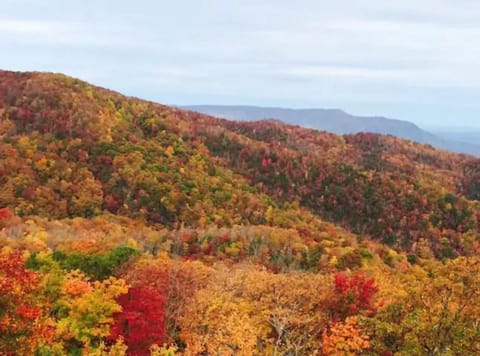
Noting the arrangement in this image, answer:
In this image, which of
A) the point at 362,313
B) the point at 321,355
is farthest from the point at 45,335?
the point at 362,313

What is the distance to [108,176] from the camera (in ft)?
655

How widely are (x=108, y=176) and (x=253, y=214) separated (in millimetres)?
51823

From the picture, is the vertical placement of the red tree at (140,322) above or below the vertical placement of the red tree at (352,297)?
below

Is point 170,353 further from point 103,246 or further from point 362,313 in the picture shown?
point 103,246

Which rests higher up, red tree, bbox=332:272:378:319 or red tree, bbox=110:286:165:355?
red tree, bbox=332:272:378:319

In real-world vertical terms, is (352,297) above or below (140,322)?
above

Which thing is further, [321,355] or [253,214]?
[253,214]

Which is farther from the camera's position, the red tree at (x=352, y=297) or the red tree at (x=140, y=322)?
the red tree at (x=352, y=297)

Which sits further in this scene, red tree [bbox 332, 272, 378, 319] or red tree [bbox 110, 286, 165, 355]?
red tree [bbox 332, 272, 378, 319]

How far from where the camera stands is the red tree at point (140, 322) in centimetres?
5300

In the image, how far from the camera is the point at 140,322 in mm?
53375

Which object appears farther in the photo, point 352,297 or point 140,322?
point 352,297

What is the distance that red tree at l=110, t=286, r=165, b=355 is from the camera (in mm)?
53000

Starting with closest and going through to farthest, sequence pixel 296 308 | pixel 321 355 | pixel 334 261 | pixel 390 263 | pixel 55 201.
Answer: pixel 321 355 → pixel 296 308 → pixel 334 261 → pixel 390 263 → pixel 55 201
